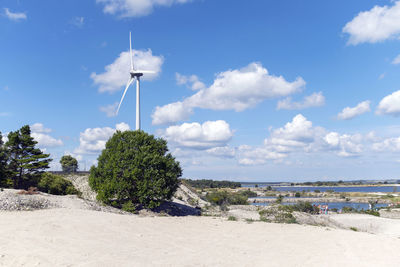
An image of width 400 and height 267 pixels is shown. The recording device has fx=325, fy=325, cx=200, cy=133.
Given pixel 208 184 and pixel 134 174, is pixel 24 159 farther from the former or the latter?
pixel 208 184

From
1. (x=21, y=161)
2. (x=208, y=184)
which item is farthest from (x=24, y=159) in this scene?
(x=208, y=184)

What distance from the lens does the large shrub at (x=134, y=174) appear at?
26500 mm

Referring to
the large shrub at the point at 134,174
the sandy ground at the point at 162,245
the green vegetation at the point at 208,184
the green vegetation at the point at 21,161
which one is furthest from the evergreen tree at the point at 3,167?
the green vegetation at the point at 208,184

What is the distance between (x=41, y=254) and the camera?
34.8ft

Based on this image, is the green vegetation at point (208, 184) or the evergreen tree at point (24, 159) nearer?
the evergreen tree at point (24, 159)

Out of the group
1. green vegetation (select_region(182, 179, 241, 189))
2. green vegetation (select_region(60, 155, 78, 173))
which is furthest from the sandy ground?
green vegetation (select_region(182, 179, 241, 189))

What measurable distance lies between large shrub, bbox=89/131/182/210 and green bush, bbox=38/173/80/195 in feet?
31.5

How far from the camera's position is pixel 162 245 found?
14.0 metres

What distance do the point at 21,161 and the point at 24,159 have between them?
34cm

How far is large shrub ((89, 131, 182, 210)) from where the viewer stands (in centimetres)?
2650

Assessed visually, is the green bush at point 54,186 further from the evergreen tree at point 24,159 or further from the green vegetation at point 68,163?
the green vegetation at point 68,163

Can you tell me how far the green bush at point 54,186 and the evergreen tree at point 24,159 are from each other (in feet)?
2.75

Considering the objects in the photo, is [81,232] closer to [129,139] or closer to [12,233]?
[12,233]

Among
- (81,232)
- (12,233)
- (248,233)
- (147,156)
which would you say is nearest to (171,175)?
(147,156)
